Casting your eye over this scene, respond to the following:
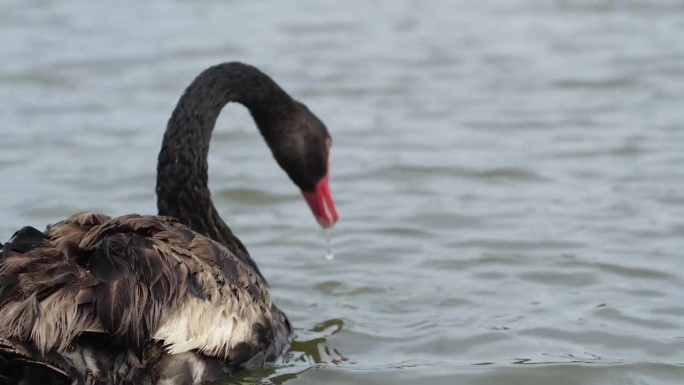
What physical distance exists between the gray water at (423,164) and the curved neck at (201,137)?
61 centimetres

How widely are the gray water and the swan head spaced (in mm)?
529

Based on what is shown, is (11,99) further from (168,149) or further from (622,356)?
(622,356)

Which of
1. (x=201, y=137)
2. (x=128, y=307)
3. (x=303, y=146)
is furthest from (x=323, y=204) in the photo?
(x=128, y=307)

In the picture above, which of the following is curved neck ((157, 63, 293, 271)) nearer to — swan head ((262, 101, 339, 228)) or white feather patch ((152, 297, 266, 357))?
swan head ((262, 101, 339, 228))

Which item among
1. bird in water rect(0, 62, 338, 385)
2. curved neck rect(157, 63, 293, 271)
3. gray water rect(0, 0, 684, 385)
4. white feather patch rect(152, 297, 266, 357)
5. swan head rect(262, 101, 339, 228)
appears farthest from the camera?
swan head rect(262, 101, 339, 228)

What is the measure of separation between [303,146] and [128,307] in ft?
6.87

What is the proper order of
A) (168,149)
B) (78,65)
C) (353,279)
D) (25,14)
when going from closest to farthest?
(168,149), (353,279), (78,65), (25,14)

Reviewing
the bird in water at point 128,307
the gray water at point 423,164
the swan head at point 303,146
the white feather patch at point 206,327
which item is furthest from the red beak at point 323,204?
the white feather patch at point 206,327

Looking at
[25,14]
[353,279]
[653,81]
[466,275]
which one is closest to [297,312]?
[353,279]

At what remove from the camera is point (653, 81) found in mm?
9805

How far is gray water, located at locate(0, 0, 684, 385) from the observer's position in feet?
19.9

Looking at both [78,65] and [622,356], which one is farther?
[78,65]

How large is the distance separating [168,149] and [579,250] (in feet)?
7.21

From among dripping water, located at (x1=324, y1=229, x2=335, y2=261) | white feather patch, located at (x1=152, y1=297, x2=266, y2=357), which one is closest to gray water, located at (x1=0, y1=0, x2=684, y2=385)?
dripping water, located at (x1=324, y1=229, x2=335, y2=261)
